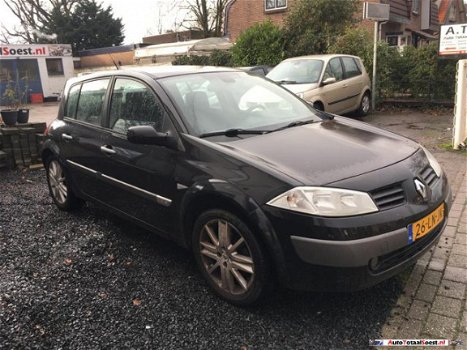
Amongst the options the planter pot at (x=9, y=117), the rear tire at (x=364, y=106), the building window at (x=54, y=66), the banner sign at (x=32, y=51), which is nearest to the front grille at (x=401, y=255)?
the planter pot at (x=9, y=117)

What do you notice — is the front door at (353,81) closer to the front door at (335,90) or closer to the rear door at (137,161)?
the front door at (335,90)

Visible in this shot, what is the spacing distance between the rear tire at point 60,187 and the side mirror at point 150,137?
191 centimetres

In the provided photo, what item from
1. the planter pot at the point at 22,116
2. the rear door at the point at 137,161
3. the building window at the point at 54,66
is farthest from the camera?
the building window at the point at 54,66

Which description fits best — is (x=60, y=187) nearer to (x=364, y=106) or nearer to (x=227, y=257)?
(x=227, y=257)

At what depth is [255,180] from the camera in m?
2.82

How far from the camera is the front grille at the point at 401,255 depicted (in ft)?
8.87

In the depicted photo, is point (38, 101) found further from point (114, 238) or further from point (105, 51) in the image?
point (114, 238)

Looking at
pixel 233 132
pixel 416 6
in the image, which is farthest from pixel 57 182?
pixel 416 6

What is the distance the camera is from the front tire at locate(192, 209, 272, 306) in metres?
2.87

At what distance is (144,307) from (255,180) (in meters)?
1.24

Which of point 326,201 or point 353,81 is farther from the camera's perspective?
point 353,81

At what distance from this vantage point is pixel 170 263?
3.82m

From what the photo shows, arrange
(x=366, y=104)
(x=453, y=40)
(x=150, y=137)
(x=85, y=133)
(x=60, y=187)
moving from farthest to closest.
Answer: (x=366, y=104) → (x=453, y=40) → (x=60, y=187) → (x=85, y=133) → (x=150, y=137)

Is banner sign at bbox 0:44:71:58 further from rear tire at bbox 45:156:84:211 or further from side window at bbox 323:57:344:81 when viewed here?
rear tire at bbox 45:156:84:211
